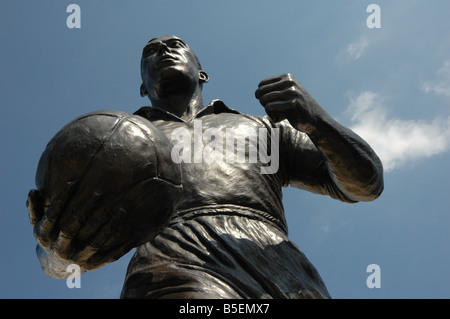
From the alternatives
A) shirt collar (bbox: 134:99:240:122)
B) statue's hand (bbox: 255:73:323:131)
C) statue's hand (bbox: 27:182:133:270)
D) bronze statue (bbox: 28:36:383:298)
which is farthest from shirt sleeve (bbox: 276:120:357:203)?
statue's hand (bbox: 27:182:133:270)

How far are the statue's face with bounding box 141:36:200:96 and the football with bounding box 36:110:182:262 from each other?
88.9 inches

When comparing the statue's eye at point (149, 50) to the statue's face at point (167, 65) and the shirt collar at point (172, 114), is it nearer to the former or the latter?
the statue's face at point (167, 65)

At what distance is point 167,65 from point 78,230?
2.83 meters

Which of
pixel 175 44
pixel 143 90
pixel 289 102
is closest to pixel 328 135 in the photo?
pixel 289 102

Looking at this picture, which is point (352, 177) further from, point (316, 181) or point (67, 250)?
point (67, 250)

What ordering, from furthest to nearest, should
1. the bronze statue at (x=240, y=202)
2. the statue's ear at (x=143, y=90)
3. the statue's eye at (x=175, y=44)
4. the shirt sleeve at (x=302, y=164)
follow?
the statue's ear at (x=143, y=90)
the statue's eye at (x=175, y=44)
the shirt sleeve at (x=302, y=164)
the bronze statue at (x=240, y=202)

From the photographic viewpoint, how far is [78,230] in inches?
140

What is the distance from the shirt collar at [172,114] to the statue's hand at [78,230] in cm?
210

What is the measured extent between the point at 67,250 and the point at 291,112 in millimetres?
1870

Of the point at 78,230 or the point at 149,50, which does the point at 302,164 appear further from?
the point at 78,230

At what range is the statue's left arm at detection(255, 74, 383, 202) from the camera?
14.4 feet

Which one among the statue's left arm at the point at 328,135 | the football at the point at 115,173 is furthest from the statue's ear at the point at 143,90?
the football at the point at 115,173

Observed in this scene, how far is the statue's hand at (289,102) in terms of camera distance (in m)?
4.37

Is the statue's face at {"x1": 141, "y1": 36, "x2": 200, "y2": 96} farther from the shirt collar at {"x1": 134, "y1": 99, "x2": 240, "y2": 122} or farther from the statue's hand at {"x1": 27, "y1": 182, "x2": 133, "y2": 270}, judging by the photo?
the statue's hand at {"x1": 27, "y1": 182, "x2": 133, "y2": 270}
